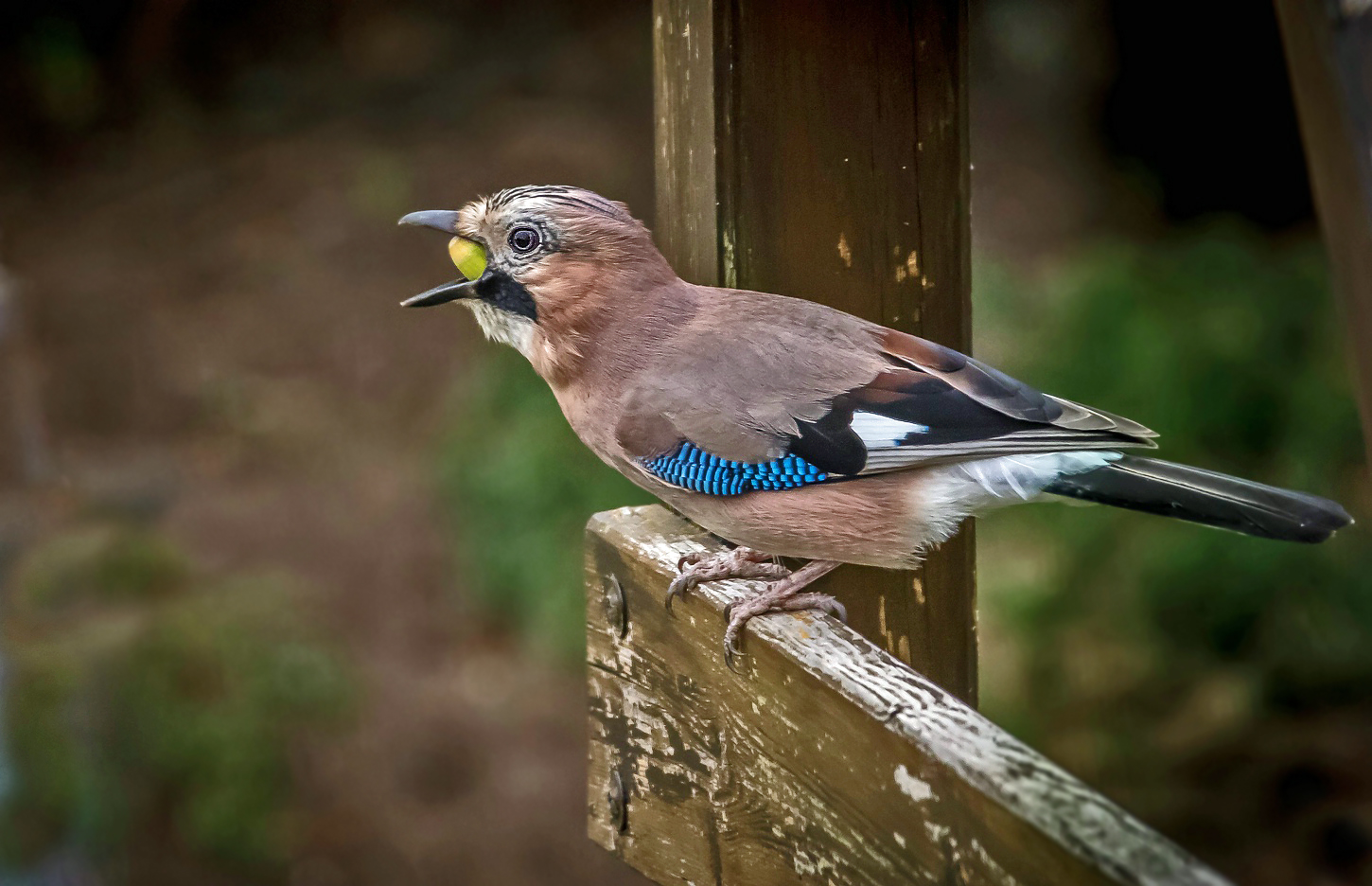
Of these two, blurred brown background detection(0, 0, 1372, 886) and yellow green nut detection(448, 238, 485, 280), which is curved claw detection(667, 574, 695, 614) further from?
blurred brown background detection(0, 0, 1372, 886)

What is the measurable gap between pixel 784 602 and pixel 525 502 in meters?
3.80

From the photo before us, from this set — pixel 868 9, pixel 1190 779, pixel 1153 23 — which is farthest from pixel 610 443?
pixel 1153 23

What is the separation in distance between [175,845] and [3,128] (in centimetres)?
470

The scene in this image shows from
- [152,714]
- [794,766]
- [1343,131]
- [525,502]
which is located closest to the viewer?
[1343,131]

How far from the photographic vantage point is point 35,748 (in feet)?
17.9

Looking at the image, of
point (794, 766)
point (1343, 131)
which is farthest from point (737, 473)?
point (1343, 131)

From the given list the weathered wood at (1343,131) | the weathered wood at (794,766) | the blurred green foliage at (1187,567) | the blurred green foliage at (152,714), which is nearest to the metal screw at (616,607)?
the weathered wood at (794,766)

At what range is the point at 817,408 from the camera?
2.54 meters

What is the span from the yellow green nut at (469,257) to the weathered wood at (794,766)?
1.58 feet

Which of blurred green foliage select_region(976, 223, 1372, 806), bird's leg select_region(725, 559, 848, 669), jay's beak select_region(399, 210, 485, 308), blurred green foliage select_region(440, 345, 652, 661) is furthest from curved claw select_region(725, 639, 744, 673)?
blurred green foliage select_region(440, 345, 652, 661)

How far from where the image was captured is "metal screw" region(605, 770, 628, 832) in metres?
2.64

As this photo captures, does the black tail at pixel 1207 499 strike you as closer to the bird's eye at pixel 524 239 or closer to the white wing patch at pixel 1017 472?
the white wing patch at pixel 1017 472

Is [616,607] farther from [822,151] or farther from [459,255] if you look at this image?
[822,151]

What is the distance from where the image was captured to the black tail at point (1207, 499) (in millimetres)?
2076
